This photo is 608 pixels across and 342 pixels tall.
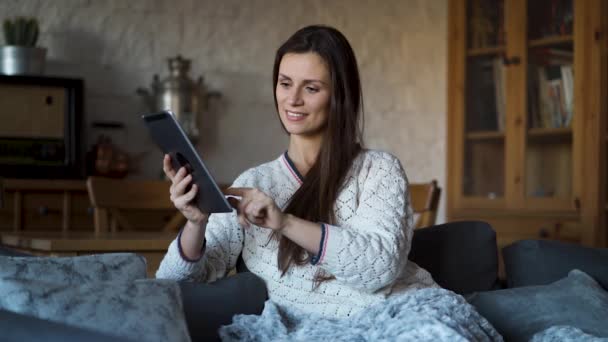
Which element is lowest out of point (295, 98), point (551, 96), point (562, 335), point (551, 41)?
point (562, 335)

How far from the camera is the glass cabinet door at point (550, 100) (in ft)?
12.7

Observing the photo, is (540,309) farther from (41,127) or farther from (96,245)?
(41,127)

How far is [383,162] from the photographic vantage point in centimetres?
182

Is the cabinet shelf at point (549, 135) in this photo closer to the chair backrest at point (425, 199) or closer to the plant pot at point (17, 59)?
the chair backrest at point (425, 199)

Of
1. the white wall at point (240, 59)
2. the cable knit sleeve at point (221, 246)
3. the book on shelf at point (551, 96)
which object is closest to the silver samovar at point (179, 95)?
the white wall at point (240, 59)

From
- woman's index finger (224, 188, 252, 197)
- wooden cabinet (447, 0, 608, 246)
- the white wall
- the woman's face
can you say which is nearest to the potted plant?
the white wall

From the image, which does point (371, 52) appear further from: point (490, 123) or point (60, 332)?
point (60, 332)

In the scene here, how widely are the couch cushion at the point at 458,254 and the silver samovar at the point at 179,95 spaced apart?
2171 millimetres

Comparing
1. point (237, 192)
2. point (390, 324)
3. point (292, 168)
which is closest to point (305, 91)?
point (292, 168)

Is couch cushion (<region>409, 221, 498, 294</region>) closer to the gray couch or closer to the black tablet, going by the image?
the gray couch

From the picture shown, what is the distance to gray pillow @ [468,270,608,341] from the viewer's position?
1.88 metres

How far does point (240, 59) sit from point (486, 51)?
128cm

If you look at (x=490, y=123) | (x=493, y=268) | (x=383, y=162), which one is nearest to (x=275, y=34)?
(x=490, y=123)

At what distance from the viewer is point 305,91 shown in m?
1.84
